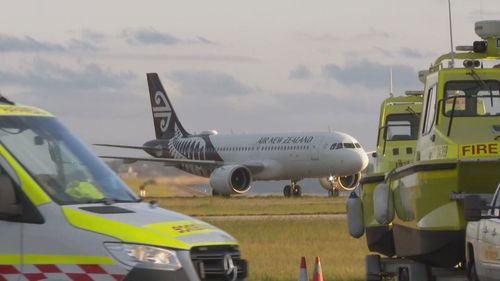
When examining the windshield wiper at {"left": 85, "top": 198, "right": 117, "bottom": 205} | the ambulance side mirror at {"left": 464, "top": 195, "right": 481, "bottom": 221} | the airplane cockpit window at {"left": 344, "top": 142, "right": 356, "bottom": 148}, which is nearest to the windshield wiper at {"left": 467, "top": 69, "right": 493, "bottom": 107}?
the ambulance side mirror at {"left": 464, "top": 195, "right": 481, "bottom": 221}

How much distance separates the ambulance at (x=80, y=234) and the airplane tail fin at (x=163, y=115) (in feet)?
213

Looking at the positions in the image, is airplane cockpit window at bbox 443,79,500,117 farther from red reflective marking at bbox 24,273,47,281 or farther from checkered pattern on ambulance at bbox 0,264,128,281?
red reflective marking at bbox 24,273,47,281

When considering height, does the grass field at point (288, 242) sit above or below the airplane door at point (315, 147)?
below

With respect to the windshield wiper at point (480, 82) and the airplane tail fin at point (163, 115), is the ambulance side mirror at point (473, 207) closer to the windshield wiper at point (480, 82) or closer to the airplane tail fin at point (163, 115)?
the windshield wiper at point (480, 82)

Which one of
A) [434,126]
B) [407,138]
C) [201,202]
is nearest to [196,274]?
[434,126]

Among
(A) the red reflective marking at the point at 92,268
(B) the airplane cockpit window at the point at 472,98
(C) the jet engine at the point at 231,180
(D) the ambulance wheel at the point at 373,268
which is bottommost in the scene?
(C) the jet engine at the point at 231,180

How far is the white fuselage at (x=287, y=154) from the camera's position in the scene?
66.7 meters

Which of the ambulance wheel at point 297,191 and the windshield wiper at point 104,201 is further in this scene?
the ambulance wheel at point 297,191

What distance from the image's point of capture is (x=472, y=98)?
58.9 ft

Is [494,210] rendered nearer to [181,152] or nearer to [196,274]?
[196,274]

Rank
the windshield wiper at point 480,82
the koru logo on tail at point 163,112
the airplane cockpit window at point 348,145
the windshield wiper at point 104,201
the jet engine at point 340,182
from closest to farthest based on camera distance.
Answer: the windshield wiper at point 104,201, the windshield wiper at point 480,82, the airplane cockpit window at point 348,145, the jet engine at point 340,182, the koru logo on tail at point 163,112

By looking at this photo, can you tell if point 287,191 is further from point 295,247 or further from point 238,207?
point 295,247

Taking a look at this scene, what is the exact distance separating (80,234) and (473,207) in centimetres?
500

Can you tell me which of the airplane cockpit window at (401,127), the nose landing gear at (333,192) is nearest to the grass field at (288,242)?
the airplane cockpit window at (401,127)
